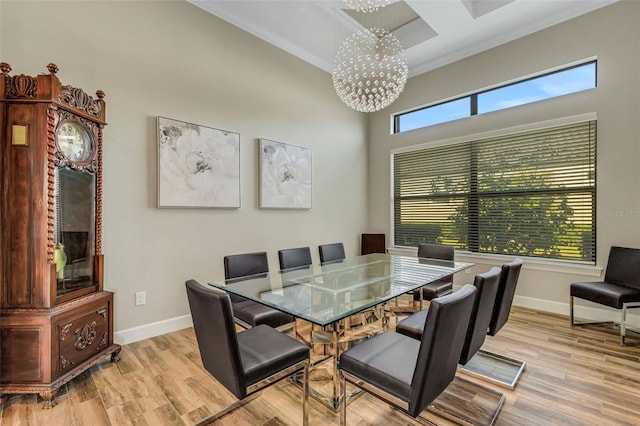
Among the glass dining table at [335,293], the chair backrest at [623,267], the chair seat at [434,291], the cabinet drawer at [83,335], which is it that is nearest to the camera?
the glass dining table at [335,293]

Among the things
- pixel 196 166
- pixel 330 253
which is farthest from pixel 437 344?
pixel 196 166

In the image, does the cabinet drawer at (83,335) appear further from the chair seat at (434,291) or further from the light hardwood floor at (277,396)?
the chair seat at (434,291)

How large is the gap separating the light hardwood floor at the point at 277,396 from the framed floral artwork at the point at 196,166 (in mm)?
1472

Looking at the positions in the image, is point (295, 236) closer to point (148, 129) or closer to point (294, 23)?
point (148, 129)

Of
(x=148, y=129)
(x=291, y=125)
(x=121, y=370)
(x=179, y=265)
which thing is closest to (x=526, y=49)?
(x=291, y=125)

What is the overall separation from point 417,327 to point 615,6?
4.07 metres

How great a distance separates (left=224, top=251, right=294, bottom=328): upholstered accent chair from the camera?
2.25m

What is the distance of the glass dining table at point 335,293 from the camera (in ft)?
5.64

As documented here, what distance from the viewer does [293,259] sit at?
307cm

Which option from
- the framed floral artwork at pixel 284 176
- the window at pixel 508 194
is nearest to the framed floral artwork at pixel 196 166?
the framed floral artwork at pixel 284 176

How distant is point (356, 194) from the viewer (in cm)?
A: 516

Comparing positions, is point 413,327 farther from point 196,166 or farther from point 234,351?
point 196,166

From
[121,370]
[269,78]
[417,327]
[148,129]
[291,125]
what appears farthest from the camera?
[291,125]

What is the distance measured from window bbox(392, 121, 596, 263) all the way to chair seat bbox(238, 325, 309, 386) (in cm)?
345
